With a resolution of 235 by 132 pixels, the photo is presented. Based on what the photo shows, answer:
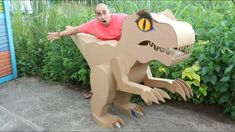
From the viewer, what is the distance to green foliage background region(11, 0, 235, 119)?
10.6ft

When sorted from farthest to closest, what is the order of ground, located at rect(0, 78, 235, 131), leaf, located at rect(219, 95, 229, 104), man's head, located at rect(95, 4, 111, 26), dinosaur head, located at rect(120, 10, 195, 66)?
leaf, located at rect(219, 95, 229, 104) < ground, located at rect(0, 78, 235, 131) < man's head, located at rect(95, 4, 111, 26) < dinosaur head, located at rect(120, 10, 195, 66)

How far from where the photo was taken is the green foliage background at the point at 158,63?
323 centimetres

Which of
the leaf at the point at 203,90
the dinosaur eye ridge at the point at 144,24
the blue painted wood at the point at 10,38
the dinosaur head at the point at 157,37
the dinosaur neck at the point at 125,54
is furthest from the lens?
the blue painted wood at the point at 10,38

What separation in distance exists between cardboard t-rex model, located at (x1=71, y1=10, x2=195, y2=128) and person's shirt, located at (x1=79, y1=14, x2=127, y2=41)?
8cm

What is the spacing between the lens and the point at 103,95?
2926mm

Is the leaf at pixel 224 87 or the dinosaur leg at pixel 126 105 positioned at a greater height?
the leaf at pixel 224 87

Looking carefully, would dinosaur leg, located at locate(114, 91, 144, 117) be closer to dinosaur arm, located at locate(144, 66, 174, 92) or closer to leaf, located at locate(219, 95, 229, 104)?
dinosaur arm, located at locate(144, 66, 174, 92)

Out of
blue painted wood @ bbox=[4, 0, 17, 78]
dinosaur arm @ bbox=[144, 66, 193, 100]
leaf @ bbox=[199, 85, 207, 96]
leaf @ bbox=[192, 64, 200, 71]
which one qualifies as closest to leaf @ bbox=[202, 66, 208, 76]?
leaf @ bbox=[192, 64, 200, 71]

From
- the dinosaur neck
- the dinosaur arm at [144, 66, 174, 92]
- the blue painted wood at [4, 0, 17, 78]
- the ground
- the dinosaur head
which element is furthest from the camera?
the blue painted wood at [4, 0, 17, 78]

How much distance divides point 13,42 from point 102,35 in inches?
90.5

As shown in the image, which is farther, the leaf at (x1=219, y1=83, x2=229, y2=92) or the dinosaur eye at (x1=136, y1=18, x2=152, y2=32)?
the leaf at (x1=219, y1=83, x2=229, y2=92)

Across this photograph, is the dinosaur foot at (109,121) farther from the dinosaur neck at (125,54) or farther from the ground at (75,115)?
the dinosaur neck at (125,54)

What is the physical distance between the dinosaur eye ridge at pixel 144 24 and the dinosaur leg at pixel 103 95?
59 cm

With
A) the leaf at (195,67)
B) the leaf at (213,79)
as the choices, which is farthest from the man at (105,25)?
the leaf at (213,79)
